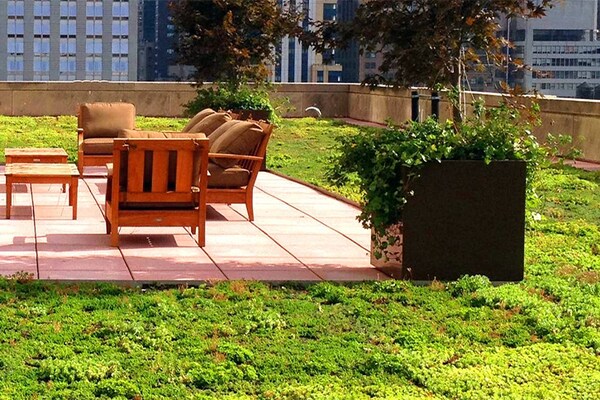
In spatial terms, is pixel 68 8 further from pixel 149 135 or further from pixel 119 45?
pixel 149 135

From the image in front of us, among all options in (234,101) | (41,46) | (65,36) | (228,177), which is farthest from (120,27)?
A: (228,177)

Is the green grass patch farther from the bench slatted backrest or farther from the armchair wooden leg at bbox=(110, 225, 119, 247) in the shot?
the bench slatted backrest

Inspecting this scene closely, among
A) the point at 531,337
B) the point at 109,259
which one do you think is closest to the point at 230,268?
the point at 109,259

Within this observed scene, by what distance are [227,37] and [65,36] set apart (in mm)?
132477

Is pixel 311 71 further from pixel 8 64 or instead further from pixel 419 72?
pixel 8 64

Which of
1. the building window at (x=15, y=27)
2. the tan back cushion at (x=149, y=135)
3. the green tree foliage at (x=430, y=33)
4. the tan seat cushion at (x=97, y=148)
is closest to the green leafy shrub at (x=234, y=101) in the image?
the tan seat cushion at (x=97, y=148)

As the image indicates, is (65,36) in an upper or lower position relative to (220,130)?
upper

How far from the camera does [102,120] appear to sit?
16.6 m

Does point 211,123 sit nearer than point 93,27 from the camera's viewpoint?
Yes

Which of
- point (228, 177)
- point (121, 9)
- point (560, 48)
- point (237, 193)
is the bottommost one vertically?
point (237, 193)

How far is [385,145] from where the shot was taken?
8.59 metres

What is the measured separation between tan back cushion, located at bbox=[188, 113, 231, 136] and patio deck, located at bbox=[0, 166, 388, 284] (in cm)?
109

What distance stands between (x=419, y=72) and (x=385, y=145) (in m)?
1.20

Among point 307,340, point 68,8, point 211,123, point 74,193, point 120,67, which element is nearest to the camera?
point 307,340
